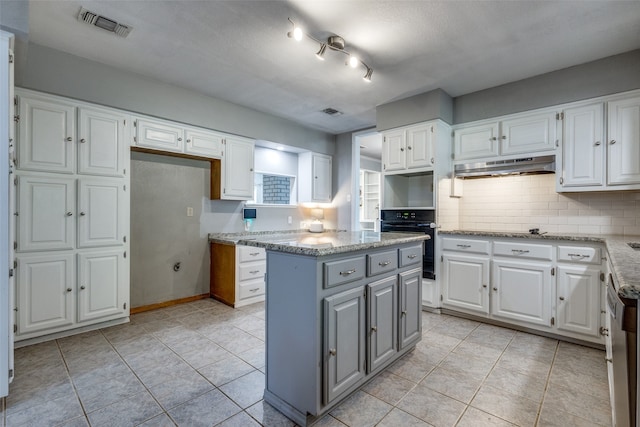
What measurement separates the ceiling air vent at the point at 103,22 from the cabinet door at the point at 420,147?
9.90ft

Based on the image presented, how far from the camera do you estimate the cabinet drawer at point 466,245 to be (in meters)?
3.23

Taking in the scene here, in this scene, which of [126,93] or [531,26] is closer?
[531,26]

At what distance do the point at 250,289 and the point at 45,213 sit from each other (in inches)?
86.5

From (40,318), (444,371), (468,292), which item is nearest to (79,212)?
(40,318)

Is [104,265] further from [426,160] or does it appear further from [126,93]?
[426,160]

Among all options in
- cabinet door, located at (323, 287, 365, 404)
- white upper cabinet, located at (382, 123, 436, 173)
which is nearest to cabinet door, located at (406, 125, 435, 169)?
white upper cabinet, located at (382, 123, 436, 173)

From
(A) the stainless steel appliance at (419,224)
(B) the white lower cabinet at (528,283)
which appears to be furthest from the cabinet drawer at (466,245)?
(A) the stainless steel appliance at (419,224)

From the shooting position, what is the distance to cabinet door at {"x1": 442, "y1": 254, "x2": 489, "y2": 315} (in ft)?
10.6

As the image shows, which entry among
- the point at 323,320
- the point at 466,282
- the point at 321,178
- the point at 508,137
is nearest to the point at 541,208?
the point at 508,137

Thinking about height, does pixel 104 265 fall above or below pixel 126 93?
below

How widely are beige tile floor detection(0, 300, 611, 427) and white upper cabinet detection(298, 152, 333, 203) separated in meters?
2.72

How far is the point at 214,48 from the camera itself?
2758 millimetres

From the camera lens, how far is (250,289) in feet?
12.9

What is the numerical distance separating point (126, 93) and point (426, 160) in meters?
3.38
